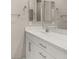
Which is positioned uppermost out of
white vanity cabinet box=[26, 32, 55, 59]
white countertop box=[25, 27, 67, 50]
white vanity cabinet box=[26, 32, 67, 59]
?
white countertop box=[25, 27, 67, 50]

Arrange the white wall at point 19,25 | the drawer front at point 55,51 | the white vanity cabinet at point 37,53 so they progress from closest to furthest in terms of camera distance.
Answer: the drawer front at point 55,51, the white vanity cabinet at point 37,53, the white wall at point 19,25

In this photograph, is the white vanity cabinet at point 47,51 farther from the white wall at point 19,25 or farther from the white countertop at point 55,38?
the white wall at point 19,25

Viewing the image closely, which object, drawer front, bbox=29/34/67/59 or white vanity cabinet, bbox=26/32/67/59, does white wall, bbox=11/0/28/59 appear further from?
drawer front, bbox=29/34/67/59

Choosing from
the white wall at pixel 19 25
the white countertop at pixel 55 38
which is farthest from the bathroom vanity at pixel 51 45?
the white wall at pixel 19 25

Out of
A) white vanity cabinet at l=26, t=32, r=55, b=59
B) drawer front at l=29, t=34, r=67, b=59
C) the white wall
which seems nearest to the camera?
drawer front at l=29, t=34, r=67, b=59

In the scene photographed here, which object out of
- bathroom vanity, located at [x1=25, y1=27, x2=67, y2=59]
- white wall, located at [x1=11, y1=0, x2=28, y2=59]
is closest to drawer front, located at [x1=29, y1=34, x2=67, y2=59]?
bathroom vanity, located at [x1=25, y1=27, x2=67, y2=59]

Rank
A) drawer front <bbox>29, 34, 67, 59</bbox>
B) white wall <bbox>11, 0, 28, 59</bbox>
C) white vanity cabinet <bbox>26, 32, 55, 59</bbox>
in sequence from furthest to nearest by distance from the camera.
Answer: white wall <bbox>11, 0, 28, 59</bbox> → white vanity cabinet <bbox>26, 32, 55, 59</bbox> → drawer front <bbox>29, 34, 67, 59</bbox>

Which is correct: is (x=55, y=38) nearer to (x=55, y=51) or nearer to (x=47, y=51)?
(x=47, y=51)
